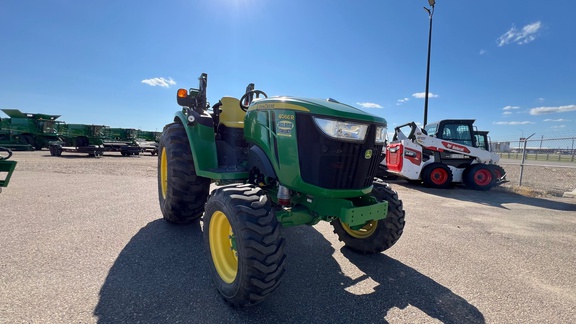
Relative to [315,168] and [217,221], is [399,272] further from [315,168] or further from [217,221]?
[217,221]

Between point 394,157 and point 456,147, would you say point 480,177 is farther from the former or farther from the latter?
point 394,157

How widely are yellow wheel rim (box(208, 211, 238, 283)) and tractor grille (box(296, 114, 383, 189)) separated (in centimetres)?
76

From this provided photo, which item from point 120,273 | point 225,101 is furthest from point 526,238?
point 120,273

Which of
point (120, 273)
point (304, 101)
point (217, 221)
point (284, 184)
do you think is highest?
point (304, 101)

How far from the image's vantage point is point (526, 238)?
11.9ft

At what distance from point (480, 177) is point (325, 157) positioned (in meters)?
7.62

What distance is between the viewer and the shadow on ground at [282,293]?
184 centimetres

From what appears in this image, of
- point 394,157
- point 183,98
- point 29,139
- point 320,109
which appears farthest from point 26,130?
point 320,109

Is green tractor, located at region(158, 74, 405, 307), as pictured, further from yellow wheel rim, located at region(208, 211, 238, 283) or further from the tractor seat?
the tractor seat

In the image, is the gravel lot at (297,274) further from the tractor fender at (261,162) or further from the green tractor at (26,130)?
the green tractor at (26,130)

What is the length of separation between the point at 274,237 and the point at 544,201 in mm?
7688

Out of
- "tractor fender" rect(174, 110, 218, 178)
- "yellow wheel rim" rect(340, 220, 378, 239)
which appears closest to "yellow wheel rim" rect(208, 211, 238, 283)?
"tractor fender" rect(174, 110, 218, 178)

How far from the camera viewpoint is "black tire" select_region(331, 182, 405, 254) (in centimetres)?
266

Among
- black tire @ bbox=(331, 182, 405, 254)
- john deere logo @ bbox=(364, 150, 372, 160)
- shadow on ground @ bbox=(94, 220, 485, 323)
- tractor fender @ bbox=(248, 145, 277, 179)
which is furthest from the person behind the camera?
black tire @ bbox=(331, 182, 405, 254)
